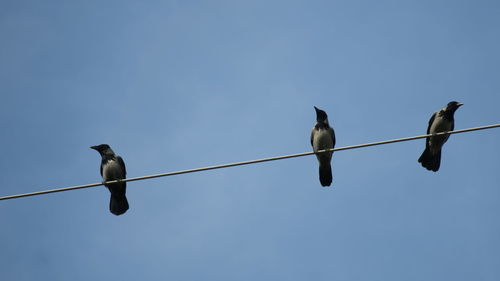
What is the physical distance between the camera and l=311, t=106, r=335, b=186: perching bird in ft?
40.0

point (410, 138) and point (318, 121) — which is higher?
point (318, 121)

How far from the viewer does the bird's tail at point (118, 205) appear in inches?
485

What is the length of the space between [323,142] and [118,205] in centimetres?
441

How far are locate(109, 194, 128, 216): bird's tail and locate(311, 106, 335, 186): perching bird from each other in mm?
4093

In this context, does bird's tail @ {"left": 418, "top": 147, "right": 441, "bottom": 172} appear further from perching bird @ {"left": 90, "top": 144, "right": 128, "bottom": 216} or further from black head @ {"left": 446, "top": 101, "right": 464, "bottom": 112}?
perching bird @ {"left": 90, "top": 144, "right": 128, "bottom": 216}

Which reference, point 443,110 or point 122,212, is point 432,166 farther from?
point 122,212

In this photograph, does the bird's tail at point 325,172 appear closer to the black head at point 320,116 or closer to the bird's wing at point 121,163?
the black head at point 320,116

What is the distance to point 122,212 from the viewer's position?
12.3 meters

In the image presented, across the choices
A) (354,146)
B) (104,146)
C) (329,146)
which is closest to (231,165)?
(354,146)

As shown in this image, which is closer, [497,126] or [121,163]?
[497,126]

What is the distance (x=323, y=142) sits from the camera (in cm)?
1217

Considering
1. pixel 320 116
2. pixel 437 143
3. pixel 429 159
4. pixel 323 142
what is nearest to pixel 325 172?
pixel 323 142

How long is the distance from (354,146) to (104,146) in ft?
21.2

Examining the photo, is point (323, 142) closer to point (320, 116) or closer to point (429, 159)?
point (320, 116)
